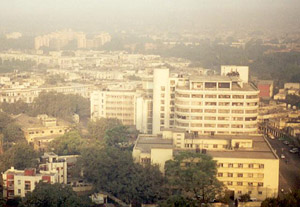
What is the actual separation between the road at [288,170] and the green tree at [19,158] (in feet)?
10.1

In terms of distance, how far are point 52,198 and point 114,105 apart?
5.65m

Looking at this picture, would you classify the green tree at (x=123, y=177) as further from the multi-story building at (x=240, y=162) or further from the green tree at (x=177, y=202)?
the green tree at (x=177, y=202)

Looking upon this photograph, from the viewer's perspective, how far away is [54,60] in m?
25.7

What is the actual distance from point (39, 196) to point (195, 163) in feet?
5.83

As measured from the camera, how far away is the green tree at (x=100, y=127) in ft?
33.2

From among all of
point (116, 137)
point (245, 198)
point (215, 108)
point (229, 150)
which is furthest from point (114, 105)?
point (245, 198)

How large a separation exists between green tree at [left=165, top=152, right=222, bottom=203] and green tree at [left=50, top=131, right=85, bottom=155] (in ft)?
7.44

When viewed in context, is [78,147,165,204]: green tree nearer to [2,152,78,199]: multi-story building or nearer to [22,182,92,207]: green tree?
[2,152,78,199]: multi-story building

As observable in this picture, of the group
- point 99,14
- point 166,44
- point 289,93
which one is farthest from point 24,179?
point 99,14

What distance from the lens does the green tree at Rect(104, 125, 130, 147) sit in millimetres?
9719

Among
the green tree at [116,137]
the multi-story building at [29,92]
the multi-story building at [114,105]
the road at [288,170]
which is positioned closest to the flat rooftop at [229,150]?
the road at [288,170]

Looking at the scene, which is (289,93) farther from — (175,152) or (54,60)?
(54,60)

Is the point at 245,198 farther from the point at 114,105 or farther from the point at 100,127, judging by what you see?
the point at 114,105

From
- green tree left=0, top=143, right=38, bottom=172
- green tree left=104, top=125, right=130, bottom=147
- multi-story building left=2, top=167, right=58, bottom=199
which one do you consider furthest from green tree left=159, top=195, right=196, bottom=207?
green tree left=104, top=125, right=130, bottom=147
